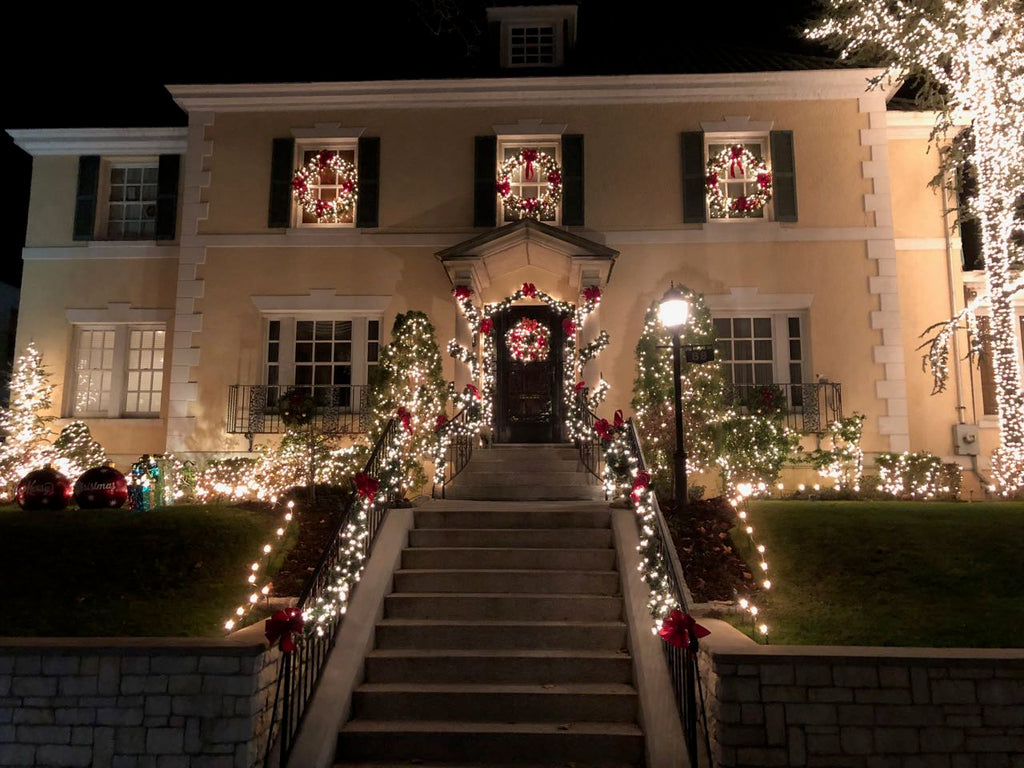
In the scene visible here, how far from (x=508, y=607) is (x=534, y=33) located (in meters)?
10.8

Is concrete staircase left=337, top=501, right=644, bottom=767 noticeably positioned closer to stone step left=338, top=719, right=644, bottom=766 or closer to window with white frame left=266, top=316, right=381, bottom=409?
stone step left=338, top=719, right=644, bottom=766

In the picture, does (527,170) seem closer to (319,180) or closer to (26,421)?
(319,180)

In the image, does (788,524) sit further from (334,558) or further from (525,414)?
(525,414)

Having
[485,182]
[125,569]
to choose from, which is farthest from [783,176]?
[125,569]

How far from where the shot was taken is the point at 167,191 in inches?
537

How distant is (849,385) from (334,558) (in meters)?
9.06

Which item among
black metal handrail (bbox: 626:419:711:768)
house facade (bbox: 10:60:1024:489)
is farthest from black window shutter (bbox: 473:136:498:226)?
black metal handrail (bbox: 626:419:711:768)

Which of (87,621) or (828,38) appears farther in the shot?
(828,38)

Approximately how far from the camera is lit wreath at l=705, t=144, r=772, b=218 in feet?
42.0

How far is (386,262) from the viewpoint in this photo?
12.9 meters

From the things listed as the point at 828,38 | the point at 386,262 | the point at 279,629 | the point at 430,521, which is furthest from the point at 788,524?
the point at 828,38

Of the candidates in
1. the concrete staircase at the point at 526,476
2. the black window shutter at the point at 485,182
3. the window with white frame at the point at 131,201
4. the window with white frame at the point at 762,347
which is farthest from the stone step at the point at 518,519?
the window with white frame at the point at 131,201

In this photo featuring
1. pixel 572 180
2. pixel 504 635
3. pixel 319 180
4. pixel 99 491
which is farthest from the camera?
pixel 319 180

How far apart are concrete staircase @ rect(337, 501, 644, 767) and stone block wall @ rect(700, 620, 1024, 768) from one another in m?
0.86
